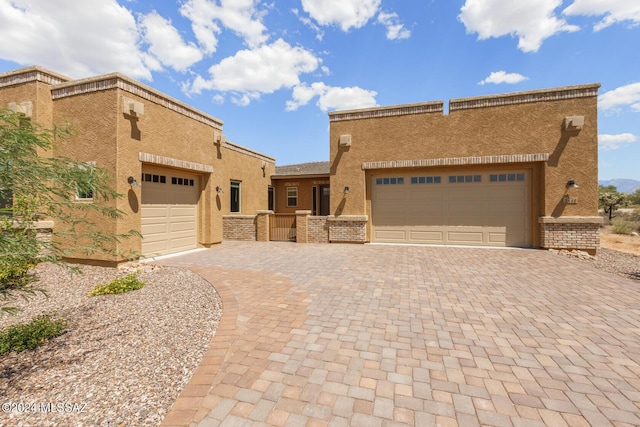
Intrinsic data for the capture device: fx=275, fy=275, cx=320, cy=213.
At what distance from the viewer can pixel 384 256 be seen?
9211mm

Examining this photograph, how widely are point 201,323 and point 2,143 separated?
307cm

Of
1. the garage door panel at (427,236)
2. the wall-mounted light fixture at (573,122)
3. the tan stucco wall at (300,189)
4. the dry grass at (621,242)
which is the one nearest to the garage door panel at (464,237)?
the garage door panel at (427,236)

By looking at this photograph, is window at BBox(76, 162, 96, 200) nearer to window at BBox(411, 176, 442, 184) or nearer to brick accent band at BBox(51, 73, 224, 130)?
brick accent band at BBox(51, 73, 224, 130)

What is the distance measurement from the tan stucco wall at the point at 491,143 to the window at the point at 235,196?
6082 mm

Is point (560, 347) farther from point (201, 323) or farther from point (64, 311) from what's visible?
point (64, 311)

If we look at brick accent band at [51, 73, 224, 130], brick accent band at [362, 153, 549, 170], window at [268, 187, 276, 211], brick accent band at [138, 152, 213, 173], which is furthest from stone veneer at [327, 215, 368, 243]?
window at [268, 187, 276, 211]

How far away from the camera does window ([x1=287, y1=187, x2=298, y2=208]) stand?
19.4 meters

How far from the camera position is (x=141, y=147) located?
27.8 ft

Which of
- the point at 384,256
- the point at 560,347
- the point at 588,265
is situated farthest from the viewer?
the point at 384,256

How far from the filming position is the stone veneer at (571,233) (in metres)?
9.62

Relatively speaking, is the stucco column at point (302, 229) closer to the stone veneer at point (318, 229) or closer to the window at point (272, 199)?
the stone veneer at point (318, 229)

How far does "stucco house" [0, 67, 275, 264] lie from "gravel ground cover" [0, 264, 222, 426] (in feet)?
6.59

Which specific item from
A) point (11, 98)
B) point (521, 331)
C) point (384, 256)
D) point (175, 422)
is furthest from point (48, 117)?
point (521, 331)

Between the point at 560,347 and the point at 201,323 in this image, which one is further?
the point at 201,323
